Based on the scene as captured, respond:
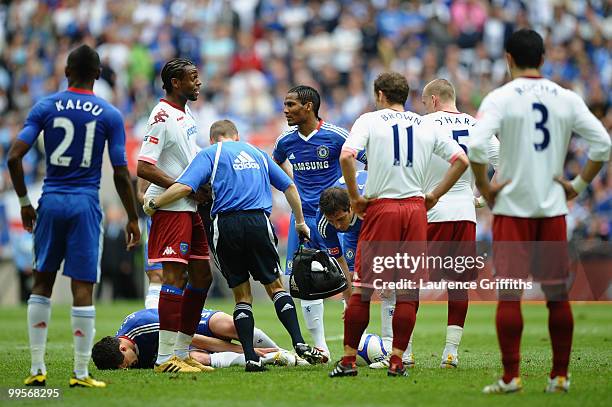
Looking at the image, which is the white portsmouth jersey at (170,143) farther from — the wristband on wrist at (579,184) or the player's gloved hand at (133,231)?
the wristband on wrist at (579,184)

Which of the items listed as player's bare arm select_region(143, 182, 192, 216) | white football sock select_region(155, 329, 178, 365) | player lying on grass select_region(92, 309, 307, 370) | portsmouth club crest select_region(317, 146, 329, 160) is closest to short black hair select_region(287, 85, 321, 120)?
portsmouth club crest select_region(317, 146, 329, 160)

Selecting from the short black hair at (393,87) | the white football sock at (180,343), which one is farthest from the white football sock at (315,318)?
the short black hair at (393,87)

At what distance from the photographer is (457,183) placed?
10977mm

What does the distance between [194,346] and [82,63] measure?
11.9 ft

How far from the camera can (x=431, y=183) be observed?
1105 centimetres

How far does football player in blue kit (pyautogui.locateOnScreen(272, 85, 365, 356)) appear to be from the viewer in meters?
11.8

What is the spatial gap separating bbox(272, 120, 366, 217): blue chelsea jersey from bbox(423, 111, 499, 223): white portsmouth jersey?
1.37 m

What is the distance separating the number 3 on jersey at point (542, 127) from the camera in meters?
8.62

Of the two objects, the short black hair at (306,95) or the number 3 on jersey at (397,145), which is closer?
the number 3 on jersey at (397,145)

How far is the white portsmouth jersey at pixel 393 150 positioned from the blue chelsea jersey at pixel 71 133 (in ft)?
7.11

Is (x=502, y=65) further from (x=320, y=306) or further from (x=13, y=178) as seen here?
(x=13, y=178)

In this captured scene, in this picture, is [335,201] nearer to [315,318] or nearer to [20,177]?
[315,318]

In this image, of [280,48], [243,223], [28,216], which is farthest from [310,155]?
[280,48]

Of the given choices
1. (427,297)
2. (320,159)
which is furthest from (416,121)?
(427,297)
